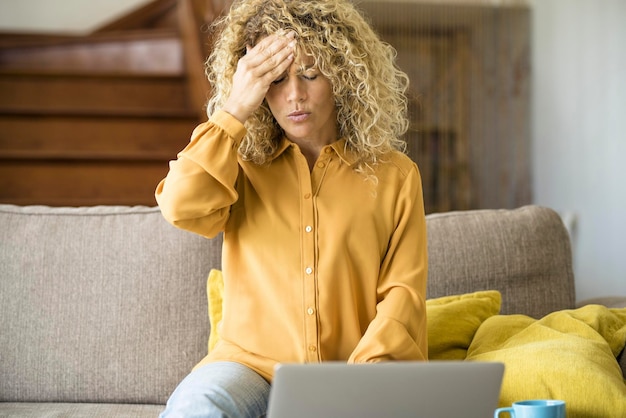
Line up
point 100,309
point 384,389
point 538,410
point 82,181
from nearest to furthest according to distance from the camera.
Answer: point 384,389, point 538,410, point 100,309, point 82,181

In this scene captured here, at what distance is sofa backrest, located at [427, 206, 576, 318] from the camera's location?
2121 mm

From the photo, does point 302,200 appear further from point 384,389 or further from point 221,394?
point 384,389

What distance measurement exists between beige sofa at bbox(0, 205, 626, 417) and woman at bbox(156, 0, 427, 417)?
43 cm

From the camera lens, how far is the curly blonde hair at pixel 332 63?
1.64m

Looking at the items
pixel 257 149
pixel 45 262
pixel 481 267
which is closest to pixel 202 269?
pixel 45 262

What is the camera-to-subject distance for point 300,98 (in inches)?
63.7

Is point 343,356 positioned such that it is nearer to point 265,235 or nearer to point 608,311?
point 265,235

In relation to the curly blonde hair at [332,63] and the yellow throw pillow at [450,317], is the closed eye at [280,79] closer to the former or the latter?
the curly blonde hair at [332,63]

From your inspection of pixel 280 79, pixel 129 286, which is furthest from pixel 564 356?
pixel 129 286

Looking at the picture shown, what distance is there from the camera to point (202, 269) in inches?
→ 82.8

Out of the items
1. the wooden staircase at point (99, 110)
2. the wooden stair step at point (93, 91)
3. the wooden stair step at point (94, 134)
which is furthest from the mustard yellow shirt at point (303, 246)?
the wooden stair step at point (93, 91)

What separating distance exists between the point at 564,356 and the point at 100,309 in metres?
1.10

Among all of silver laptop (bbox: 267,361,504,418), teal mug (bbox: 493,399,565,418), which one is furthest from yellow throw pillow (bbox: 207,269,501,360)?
silver laptop (bbox: 267,361,504,418)

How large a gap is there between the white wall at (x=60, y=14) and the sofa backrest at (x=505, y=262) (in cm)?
345
